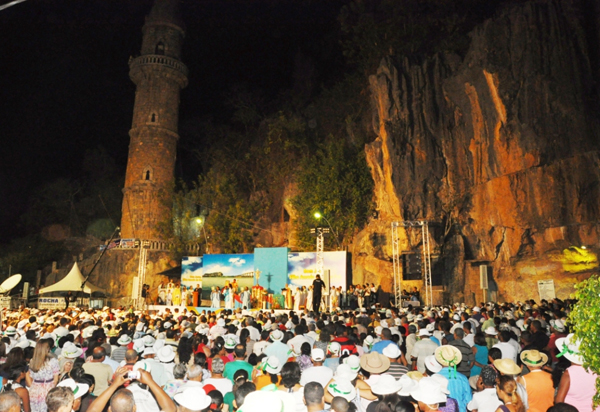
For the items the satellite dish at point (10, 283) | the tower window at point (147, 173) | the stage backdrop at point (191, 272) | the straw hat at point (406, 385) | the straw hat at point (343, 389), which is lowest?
the straw hat at point (406, 385)

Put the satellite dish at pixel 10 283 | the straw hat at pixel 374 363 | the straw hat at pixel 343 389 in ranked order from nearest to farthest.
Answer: the straw hat at pixel 343 389
the straw hat at pixel 374 363
the satellite dish at pixel 10 283

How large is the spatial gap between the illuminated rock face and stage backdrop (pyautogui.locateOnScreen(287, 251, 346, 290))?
→ 210 centimetres

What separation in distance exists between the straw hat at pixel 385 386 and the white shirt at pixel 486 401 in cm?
80

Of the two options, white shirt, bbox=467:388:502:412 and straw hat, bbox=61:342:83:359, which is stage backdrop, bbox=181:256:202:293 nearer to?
straw hat, bbox=61:342:83:359

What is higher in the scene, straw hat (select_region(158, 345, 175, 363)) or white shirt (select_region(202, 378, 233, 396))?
straw hat (select_region(158, 345, 175, 363))

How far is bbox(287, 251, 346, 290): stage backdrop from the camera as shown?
23.9 meters

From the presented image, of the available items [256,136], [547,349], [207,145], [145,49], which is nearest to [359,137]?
[256,136]

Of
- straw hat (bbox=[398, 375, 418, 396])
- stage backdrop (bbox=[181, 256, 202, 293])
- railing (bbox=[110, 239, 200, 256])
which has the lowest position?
straw hat (bbox=[398, 375, 418, 396])

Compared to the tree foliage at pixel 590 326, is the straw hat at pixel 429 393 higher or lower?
lower

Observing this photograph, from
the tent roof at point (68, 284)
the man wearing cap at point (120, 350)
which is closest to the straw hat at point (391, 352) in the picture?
the man wearing cap at point (120, 350)

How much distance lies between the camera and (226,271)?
88.1ft

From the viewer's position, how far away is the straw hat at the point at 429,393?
3.76 m

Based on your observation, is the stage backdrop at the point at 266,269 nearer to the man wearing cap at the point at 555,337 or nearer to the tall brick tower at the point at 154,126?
the tall brick tower at the point at 154,126

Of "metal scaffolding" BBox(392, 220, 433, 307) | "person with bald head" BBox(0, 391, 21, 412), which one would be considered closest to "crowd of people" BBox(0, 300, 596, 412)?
"person with bald head" BBox(0, 391, 21, 412)
